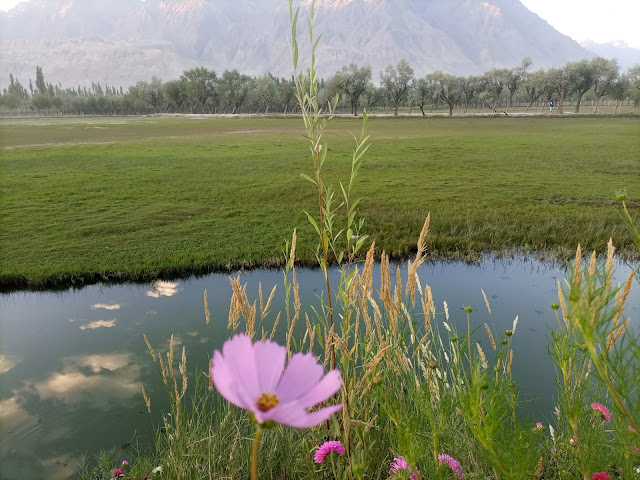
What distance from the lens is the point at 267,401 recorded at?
56 centimetres

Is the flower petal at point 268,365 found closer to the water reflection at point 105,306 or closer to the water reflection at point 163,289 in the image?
the water reflection at point 105,306

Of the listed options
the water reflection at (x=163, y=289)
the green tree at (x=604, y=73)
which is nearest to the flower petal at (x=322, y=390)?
the water reflection at (x=163, y=289)

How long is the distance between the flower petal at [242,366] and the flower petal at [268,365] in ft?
0.06

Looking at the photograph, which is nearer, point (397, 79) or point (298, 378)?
point (298, 378)

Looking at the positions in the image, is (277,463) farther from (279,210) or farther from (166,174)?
(166,174)

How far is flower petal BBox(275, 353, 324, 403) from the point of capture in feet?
1.92

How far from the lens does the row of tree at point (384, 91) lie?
67.4 metres

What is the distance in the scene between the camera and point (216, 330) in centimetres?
652

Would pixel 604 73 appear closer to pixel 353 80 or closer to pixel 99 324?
pixel 353 80

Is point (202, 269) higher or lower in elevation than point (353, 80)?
lower

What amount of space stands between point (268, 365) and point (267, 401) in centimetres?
5

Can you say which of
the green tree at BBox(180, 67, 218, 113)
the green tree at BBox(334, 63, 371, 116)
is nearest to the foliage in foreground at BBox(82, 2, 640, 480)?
the green tree at BBox(334, 63, 371, 116)

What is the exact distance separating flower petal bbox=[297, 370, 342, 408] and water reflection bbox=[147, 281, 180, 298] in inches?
306

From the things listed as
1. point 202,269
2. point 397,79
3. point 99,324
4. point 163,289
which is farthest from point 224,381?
point 397,79
